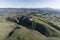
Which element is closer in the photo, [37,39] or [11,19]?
[37,39]

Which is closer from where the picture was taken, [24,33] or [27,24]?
[24,33]

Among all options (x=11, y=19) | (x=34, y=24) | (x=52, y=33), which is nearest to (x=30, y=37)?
(x=52, y=33)

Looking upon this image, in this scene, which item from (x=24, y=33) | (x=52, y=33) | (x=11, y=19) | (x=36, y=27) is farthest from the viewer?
(x=11, y=19)

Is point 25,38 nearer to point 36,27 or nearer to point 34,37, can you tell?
Result: point 34,37

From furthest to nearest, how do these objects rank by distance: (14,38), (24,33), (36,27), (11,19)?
(11,19), (36,27), (24,33), (14,38)

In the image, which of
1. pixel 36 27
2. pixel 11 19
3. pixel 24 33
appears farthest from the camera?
pixel 11 19

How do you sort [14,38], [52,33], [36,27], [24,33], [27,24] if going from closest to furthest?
[14,38], [24,33], [52,33], [36,27], [27,24]

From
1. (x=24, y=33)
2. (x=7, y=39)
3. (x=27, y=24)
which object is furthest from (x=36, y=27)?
(x=7, y=39)

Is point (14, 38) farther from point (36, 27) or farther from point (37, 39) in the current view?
point (36, 27)

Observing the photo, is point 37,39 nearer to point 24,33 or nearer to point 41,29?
point 24,33
